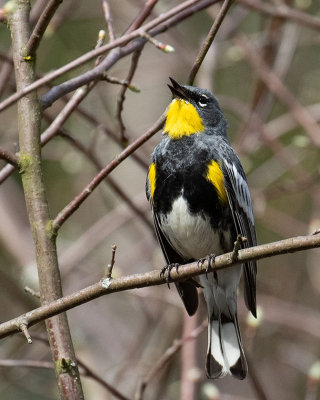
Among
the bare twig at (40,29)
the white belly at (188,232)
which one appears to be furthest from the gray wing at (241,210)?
the bare twig at (40,29)

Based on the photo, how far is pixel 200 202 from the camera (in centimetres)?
382

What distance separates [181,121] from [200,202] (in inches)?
23.3

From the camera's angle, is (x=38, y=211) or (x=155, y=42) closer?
(x=155, y=42)

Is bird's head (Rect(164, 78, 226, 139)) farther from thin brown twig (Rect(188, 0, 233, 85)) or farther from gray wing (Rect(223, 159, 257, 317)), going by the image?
thin brown twig (Rect(188, 0, 233, 85))

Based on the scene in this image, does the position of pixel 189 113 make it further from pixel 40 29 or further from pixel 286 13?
pixel 40 29

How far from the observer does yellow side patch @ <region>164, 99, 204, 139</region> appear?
4.13 meters

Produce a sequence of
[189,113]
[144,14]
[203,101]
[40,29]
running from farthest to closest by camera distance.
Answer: [203,101] → [189,113] → [144,14] → [40,29]

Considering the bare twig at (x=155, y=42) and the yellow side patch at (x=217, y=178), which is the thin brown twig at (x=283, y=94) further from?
the bare twig at (x=155, y=42)

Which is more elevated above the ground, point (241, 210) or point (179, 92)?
point (179, 92)

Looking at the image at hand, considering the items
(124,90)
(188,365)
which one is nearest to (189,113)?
(124,90)

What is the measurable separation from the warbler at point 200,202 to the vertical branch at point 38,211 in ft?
3.39

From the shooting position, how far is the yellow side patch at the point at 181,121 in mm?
4133

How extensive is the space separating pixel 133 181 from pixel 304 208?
2159mm

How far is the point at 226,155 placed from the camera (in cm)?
396
